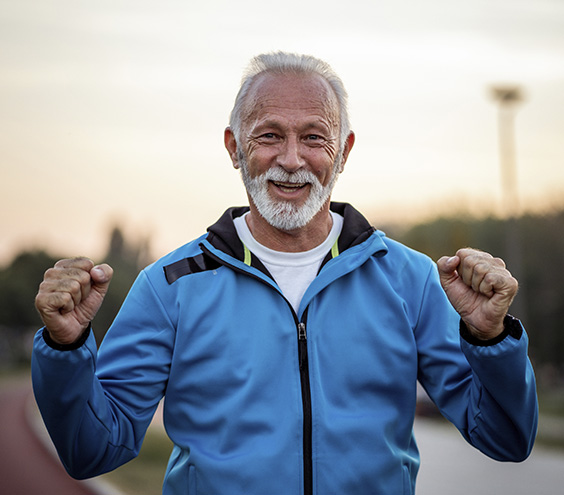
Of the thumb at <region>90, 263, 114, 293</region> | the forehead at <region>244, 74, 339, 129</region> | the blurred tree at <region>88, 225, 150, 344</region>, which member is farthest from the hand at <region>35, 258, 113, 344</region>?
the blurred tree at <region>88, 225, 150, 344</region>

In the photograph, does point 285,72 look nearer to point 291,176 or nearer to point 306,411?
point 291,176

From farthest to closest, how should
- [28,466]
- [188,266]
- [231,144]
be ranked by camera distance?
[28,466] → [231,144] → [188,266]

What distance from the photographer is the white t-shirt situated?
276cm

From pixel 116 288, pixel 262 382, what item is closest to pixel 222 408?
pixel 262 382

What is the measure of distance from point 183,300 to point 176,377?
26cm

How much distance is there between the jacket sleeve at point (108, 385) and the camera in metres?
2.32

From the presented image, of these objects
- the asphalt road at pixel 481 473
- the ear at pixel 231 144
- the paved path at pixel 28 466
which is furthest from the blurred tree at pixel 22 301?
the ear at pixel 231 144

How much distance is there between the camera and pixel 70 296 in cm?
222

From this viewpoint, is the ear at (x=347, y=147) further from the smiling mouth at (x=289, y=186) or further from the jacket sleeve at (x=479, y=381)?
the jacket sleeve at (x=479, y=381)

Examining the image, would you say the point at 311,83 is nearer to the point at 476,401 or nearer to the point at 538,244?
the point at 476,401

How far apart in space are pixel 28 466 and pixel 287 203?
18972 millimetres

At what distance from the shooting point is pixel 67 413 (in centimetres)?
234

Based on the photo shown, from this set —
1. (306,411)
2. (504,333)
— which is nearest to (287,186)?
(306,411)

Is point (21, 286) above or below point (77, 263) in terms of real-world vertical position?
below
